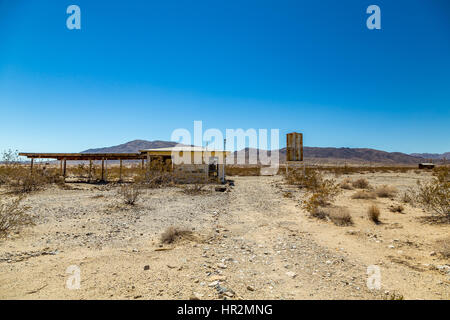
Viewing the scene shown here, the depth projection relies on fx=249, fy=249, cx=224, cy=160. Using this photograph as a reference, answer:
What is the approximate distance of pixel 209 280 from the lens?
3.80 metres

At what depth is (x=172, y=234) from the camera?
235 inches

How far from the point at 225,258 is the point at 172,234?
5.62ft

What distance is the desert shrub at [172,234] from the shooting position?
5895mm

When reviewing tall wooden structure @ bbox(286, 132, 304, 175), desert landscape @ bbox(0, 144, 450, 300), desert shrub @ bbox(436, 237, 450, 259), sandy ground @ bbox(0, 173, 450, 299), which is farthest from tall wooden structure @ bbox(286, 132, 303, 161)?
desert shrub @ bbox(436, 237, 450, 259)

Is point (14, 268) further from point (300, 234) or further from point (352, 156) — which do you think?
point (352, 156)

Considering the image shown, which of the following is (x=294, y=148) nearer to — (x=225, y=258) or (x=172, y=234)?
(x=172, y=234)

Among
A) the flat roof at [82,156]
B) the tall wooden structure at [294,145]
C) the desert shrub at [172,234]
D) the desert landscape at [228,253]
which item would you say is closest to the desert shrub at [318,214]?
the desert landscape at [228,253]

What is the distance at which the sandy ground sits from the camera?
350 cm

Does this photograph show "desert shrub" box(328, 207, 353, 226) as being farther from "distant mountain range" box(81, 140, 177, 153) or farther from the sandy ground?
"distant mountain range" box(81, 140, 177, 153)

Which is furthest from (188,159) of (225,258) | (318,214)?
(225,258)

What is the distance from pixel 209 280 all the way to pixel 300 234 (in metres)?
3.67

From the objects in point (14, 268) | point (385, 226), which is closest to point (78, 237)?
point (14, 268)

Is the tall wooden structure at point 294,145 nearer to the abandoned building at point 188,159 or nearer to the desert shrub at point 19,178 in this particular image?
the abandoned building at point 188,159

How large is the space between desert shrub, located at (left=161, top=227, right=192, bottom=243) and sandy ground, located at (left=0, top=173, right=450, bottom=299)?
200mm
